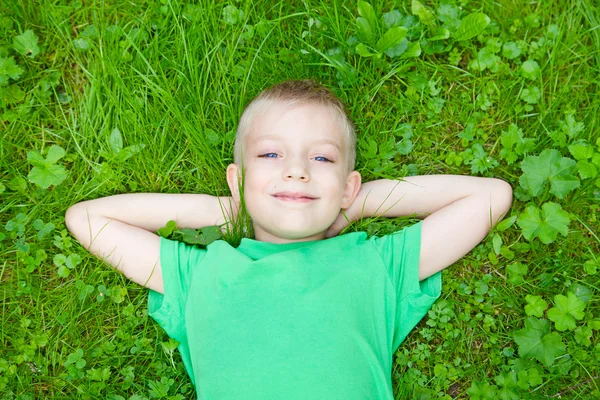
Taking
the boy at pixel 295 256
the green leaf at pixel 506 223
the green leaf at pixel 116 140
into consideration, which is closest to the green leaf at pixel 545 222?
the green leaf at pixel 506 223

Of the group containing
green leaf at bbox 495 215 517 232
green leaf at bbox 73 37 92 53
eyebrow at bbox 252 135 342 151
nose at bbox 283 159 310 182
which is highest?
green leaf at bbox 73 37 92 53

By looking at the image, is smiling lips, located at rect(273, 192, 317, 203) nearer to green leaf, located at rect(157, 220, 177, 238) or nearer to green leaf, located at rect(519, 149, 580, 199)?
green leaf, located at rect(157, 220, 177, 238)

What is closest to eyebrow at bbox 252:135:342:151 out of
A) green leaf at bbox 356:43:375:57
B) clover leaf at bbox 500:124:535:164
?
green leaf at bbox 356:43:375:57

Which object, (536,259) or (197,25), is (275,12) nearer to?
(197,25)

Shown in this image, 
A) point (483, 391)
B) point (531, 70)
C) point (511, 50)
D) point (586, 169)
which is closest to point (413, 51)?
point (511, 50)

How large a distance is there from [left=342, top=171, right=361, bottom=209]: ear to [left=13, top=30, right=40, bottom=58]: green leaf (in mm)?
2020

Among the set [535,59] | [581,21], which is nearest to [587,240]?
[535,59]

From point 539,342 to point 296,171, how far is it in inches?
63.2

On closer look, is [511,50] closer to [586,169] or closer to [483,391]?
[586,169]

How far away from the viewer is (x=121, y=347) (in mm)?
3285

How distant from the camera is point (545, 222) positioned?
321 cm

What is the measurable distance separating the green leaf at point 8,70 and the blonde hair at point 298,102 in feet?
4.55

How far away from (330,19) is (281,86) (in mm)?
635

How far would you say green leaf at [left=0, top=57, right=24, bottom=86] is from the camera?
11.4 ft
